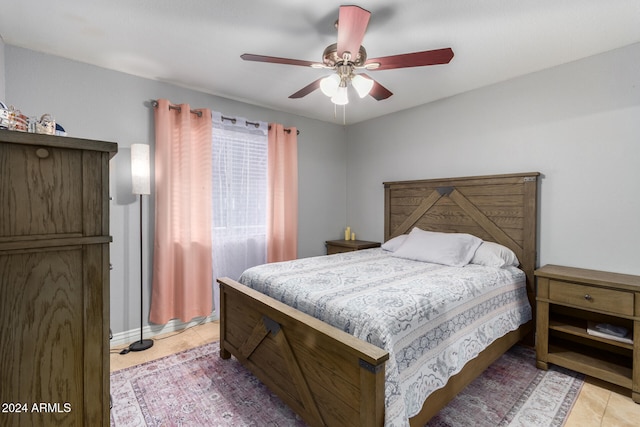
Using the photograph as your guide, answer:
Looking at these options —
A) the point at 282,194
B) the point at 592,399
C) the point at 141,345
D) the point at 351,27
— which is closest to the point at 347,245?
the point at 282,194

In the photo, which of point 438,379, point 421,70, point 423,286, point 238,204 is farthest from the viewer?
point 238,204

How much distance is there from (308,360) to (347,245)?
7.72ft

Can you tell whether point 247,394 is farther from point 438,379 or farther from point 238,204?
point 238,204

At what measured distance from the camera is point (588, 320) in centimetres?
247

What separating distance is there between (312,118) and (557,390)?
3.73 m

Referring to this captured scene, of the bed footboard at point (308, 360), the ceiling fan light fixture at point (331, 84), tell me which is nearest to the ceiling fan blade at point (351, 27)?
the ceiling fan light fixture at point (331, 84)

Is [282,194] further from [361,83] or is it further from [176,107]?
[361,83]


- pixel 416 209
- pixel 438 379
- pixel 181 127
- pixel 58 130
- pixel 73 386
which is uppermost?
pixel 181 127

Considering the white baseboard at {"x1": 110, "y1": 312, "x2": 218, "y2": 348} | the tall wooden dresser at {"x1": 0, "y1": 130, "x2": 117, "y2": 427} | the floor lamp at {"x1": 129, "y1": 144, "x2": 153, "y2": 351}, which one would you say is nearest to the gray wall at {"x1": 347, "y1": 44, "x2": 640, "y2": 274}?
the floor lamp at {"x1": 129, "y1": 144, "x2": 153, "y2": 351}

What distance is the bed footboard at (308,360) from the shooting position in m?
1.30

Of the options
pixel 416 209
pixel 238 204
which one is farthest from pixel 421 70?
pixel 238 204

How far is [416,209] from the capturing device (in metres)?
3.62

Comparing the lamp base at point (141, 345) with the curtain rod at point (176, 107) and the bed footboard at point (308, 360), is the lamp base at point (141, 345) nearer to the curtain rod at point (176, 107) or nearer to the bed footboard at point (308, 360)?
the bed footboard at point (308, 360)

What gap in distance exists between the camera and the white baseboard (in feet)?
9.00
